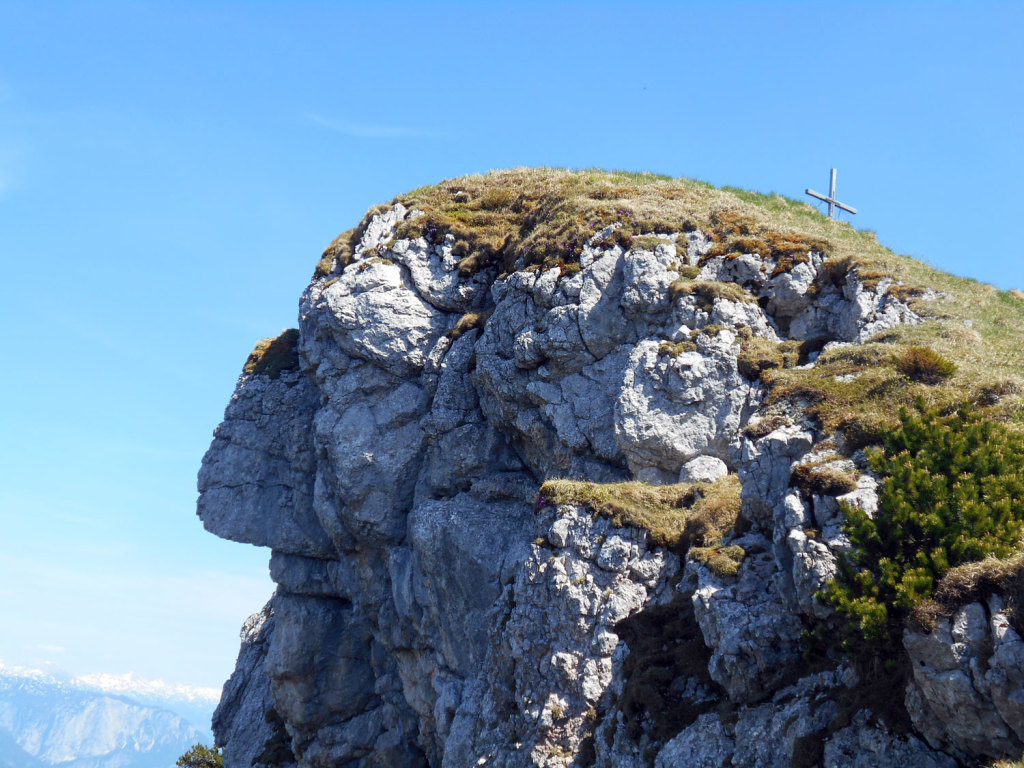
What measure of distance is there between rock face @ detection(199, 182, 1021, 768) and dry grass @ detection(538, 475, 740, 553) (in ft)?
1.93

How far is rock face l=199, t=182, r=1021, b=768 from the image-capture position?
901 inches

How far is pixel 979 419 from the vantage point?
23.2 meters

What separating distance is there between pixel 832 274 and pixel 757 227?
519cm

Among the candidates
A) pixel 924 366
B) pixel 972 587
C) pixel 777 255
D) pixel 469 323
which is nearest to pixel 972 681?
pixel 972 587

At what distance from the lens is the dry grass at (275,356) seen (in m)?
58.9

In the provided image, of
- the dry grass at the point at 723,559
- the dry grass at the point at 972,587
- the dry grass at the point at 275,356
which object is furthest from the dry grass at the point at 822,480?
the dry grass at the point at 275,356

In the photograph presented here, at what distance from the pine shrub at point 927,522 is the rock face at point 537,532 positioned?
36.1 inches

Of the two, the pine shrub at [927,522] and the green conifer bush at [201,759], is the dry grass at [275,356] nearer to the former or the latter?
the green conifer bush at [201,759]

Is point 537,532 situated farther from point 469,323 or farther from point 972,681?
point 469,323

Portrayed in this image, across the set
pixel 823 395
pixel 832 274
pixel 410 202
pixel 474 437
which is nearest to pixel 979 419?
pixel 823 395

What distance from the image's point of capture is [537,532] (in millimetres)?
32938

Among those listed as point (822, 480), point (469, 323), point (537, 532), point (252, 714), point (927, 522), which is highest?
point (469, 323)

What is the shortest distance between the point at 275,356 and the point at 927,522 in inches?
1875

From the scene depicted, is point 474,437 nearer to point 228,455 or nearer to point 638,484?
point 638,484
